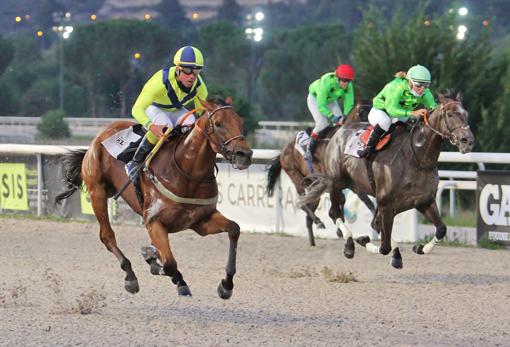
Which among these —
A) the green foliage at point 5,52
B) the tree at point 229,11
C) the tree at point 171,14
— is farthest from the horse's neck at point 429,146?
the tree at point 229,11

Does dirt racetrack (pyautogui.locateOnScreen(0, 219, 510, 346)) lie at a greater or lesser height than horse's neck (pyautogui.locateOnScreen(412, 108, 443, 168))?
lesser

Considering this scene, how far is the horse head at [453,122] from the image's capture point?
829 centimetres

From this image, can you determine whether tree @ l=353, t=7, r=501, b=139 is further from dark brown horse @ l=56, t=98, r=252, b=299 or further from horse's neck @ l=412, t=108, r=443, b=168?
dark brown horse @ l=56, t=98, r=252, b=299

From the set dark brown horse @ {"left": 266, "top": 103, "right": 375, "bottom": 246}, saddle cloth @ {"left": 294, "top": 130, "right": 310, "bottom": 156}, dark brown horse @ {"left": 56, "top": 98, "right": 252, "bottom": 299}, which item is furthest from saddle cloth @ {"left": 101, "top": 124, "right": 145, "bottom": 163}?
saddle cloth @ {"left": 294, "top": 130, "right": 310, "bottom": 156}

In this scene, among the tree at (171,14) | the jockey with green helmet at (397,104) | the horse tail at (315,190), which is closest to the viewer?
the jockey with green helmet at (397,104)

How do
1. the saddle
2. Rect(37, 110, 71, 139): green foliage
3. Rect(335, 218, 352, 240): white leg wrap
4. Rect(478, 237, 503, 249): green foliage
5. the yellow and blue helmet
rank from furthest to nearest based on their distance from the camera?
Rect(37, 110, 71, 139): green foliage → Rect(478, 237, 503, 249): green foliage → Rect(335, 218, 352, 240): white leg wrap → the saddle → the yellow and blue helmet

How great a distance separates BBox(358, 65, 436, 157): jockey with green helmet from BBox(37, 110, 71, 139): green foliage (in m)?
18.9

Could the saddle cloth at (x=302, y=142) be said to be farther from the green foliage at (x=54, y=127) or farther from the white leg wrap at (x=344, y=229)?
the green foliage at (x=54, y=127)

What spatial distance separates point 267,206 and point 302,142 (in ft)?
4.07

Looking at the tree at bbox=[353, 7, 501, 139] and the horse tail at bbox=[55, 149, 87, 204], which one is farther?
the tree at bbox=[353, 7, 501, 139]

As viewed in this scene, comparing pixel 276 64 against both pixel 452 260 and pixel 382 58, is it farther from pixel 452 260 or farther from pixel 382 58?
pixel 452 260

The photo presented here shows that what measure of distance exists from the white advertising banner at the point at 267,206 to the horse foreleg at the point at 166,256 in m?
5.29

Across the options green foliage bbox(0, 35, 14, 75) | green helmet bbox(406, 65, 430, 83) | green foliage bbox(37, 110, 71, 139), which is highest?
green helmet bbox(406, 65, 430, 83)

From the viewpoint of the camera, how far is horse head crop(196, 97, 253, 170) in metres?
6.34
